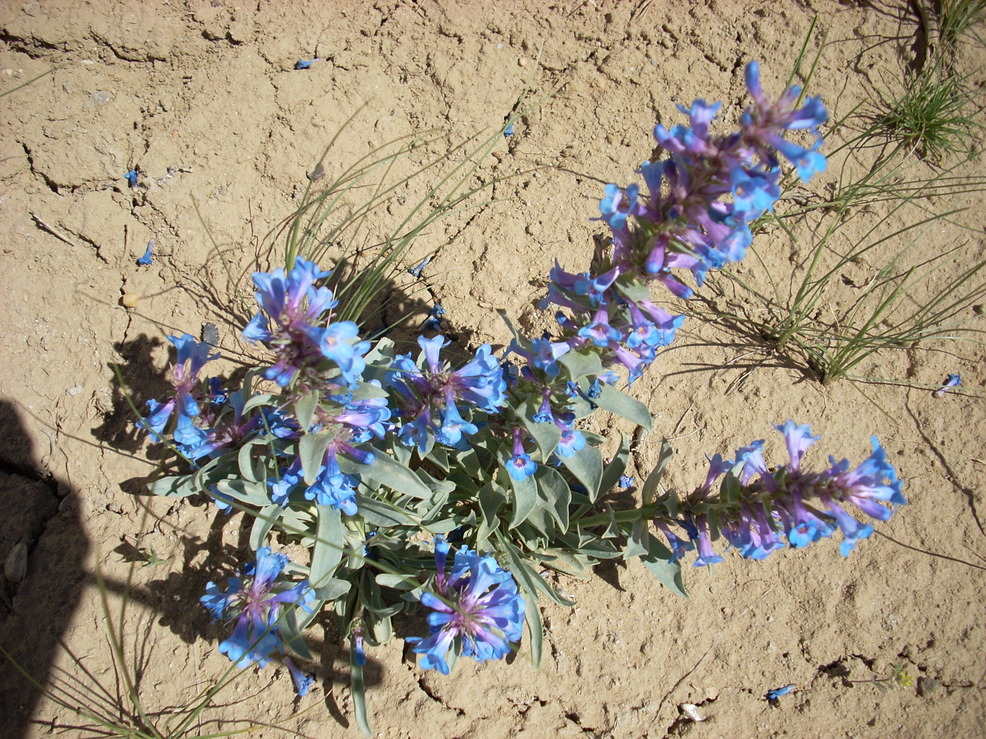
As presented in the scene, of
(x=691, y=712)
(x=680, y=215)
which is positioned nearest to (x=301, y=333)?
(x=680, y=215)

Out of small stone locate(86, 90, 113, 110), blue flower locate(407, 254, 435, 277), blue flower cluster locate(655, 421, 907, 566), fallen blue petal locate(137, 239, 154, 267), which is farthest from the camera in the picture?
small stone locate(86, 90, 113, 110)

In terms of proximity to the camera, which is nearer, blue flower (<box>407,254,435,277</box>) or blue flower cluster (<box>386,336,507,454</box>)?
blue flower cluster (<box>386,336,507,454</box>)

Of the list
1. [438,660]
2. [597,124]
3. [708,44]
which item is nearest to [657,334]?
[438,660]

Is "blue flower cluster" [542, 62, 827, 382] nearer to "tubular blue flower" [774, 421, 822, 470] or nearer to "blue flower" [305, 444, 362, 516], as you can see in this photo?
"tubular blue flower" [774, 421, 822, 470]

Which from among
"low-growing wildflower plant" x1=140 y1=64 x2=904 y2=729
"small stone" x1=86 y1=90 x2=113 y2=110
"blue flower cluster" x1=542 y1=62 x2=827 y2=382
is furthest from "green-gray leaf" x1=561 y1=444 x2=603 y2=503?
"small stone" x1=86 y1=90 x2=113 y2=110

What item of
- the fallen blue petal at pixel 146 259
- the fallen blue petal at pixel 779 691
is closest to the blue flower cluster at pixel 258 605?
the fallen blue petal at pixel 146 259
